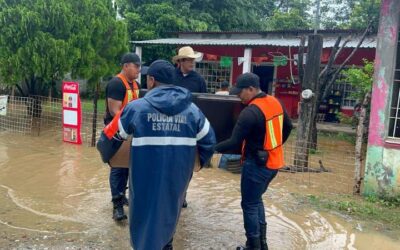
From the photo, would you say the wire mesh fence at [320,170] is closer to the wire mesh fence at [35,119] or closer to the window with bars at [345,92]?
the wire mesh fence at [35,119]

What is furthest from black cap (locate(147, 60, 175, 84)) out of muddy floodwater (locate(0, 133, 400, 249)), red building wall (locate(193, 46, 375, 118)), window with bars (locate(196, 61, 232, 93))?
window with bars (locate(196, 61, 232, 93))

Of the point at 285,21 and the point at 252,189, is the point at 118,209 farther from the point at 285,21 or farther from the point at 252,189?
the point at 285,21

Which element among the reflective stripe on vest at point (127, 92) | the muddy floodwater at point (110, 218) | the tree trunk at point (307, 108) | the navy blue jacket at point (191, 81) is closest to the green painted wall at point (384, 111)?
the muddy floodwater at point (110, 218)

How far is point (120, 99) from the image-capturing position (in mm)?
4969

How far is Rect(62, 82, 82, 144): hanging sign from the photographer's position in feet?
29.7

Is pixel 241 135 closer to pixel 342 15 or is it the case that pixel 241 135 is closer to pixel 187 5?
pixel 187 5

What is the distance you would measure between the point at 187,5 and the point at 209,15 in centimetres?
112

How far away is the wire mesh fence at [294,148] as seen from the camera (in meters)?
7.69

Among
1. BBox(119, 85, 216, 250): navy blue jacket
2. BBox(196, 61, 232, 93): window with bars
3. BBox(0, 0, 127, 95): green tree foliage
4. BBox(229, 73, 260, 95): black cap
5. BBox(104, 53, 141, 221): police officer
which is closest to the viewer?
BBox(119, 85, 216, 250): navy blue jacket

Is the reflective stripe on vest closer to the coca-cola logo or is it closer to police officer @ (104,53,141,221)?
police officer @ (104,53,141,221)

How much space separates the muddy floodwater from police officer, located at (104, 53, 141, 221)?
8.9 inches

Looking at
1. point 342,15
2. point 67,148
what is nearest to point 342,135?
point 67,148

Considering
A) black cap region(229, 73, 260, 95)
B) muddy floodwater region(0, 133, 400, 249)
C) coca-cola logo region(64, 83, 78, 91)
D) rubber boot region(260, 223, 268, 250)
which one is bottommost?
muddy floodwater region(0, 133, 400, 249)

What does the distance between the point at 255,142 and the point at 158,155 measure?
126 cm
